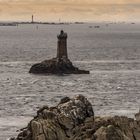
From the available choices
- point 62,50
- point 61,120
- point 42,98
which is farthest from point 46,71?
point 61,120

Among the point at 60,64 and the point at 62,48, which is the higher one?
the point at 62,48

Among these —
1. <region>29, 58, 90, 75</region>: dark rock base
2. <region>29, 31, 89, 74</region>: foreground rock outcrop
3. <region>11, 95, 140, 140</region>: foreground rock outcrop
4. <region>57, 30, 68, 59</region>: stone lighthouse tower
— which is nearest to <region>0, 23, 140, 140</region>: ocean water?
<region>29, 58, 90, 75</region>: dark rock base

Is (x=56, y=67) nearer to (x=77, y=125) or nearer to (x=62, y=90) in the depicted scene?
(x=62, y=90)

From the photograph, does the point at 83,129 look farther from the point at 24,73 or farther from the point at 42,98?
the point at 24,73

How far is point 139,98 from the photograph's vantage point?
247 feet

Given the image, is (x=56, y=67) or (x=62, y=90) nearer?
(x=62, y=90)

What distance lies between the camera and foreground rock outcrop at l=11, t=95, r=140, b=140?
1353 inches

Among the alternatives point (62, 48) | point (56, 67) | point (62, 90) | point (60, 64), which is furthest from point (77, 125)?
point (62, 48)

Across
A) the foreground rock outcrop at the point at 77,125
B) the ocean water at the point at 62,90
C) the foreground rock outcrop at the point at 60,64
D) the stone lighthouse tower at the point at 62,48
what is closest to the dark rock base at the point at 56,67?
the foreground rock outcrop at the point at 60,64

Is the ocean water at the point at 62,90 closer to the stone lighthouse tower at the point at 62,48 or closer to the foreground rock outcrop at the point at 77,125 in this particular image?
the stone lighthouse tower at the point at 62,48

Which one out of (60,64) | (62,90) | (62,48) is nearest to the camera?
(62,90)

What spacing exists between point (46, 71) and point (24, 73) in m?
6.31

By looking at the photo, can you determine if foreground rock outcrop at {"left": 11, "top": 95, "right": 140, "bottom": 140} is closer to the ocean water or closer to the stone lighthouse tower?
the ocean water

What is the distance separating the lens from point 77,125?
3878cm
